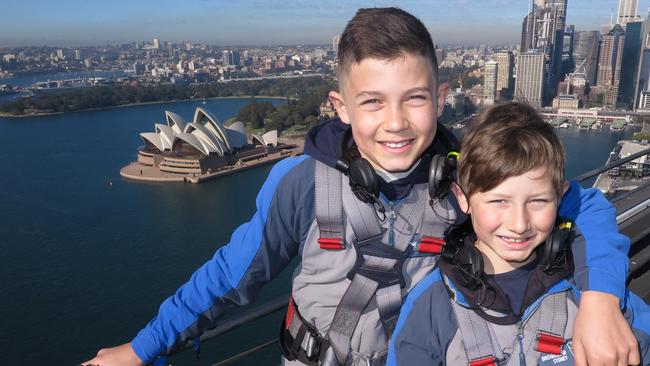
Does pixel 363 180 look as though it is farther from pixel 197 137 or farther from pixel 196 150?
pixel 197 137

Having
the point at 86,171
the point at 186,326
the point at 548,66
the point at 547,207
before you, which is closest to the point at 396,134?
the point at 547,207

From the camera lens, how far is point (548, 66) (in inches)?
1054

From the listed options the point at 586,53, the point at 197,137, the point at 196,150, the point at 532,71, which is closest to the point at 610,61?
the point at 532,71

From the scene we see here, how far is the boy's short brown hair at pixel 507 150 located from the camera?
0.50 meters

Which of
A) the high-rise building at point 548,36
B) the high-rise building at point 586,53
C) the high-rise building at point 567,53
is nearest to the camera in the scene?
the high-rise building at point 548,36

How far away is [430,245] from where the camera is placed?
0.59 metres

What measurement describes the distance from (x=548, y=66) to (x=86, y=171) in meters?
23.2

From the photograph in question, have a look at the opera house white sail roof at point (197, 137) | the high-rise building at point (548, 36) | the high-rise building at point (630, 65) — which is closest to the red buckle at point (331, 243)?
the opera house white sail roof at point (197, 137)

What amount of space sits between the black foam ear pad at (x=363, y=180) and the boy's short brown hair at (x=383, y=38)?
117 mm

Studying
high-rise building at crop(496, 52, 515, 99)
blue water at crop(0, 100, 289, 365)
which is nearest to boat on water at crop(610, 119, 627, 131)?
high-rise building at crop(496, 52, 515, 99)

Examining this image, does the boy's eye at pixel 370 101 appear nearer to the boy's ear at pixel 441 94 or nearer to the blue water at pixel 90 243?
the boy's ear at pixel 441 94

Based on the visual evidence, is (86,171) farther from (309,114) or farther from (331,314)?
(331,314)

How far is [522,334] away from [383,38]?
13.4 inches

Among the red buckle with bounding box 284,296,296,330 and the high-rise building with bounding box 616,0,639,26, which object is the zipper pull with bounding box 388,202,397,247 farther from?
the high-rise building with bounding box 616,0,639,26
